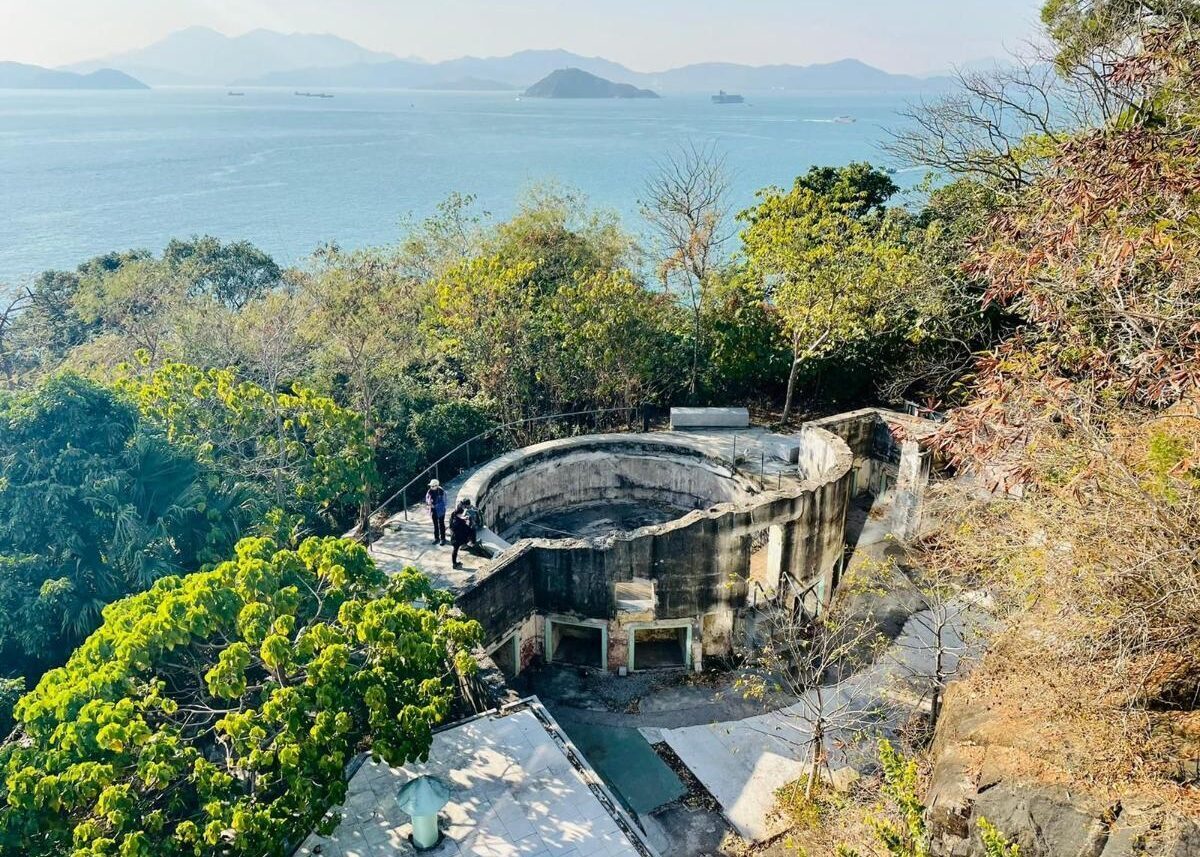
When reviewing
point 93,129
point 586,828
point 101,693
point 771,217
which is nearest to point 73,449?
point 101,693

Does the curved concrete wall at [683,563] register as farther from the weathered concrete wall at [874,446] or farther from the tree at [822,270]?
the tree at [822,270]

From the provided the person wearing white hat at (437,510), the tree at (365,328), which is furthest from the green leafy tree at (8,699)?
the tree at (365,328)

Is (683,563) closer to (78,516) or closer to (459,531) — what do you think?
(459,531)

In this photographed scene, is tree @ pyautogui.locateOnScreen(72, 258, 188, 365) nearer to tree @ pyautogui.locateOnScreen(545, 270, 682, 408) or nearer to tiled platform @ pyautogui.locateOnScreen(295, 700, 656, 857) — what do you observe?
tree @ pyautogui.locateOnScreen(545, 270, 682, 408)

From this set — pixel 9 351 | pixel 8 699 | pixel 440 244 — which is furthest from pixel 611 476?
pixel 9 351

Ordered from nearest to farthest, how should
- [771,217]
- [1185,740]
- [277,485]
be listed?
1. [1185,740]
2. [277,485]
3. [771,217]

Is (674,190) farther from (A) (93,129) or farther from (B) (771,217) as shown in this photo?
(A) (93,129)

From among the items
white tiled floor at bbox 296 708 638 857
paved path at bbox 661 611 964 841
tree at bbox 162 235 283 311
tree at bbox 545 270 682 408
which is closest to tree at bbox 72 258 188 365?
tree at bbox 162 235 283 311
